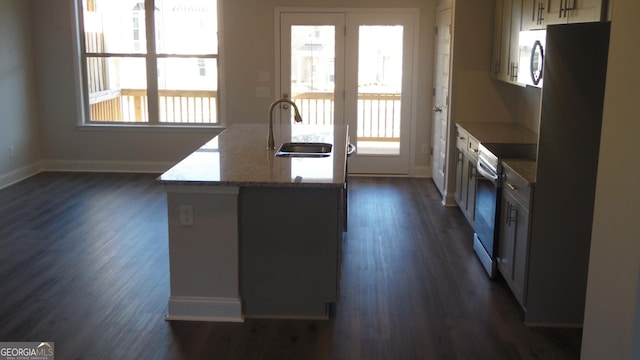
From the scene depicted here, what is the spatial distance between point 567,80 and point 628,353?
174cm

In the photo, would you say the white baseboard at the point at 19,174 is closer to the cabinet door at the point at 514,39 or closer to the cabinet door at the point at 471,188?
the cabinet door at the point at 471,188

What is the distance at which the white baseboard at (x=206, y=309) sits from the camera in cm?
372

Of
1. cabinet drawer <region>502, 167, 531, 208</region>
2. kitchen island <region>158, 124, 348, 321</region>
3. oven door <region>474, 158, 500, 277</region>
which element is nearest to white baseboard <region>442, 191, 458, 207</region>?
oven door <region>474, 158, 500, 277</region>

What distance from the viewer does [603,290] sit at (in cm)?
230

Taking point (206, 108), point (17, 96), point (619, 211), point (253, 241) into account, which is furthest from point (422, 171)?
point (619, 211)

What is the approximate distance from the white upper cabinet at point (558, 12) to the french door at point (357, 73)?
282 centimetres

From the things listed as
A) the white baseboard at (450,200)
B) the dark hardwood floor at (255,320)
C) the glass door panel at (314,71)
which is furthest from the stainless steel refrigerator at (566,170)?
the glass door panel at (314,71)

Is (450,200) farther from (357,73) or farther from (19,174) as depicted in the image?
(19,174)

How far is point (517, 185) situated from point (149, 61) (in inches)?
210

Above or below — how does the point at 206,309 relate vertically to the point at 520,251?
below

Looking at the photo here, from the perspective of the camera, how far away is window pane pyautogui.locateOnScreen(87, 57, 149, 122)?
7930 mm

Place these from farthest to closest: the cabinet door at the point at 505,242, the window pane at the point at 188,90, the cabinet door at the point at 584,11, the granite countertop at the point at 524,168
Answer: the window pane at the point at 188,90, the cabinet door at the point at 505,242, the granite countertop at the point at 524,168, the cabinet door at the point at 584,11

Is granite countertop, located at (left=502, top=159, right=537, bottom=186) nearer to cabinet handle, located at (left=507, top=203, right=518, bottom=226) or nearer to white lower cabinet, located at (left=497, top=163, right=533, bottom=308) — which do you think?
white lower cabinet, located at (left=497, top=163, right=533, bottom=308)

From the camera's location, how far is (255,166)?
390 cm
